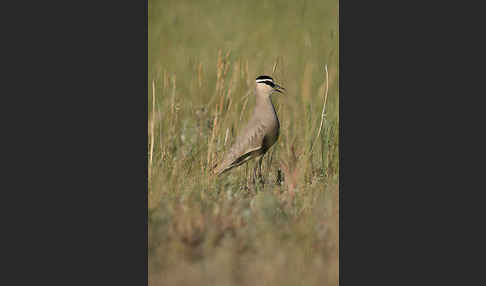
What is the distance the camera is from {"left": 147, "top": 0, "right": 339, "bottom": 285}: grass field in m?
5.91

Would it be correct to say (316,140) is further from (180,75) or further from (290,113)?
(180,75)

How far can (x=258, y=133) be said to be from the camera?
6.75m

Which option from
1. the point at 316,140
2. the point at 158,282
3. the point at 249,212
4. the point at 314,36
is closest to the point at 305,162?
the point at 316,140

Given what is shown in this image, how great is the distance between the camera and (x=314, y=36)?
21.7ft

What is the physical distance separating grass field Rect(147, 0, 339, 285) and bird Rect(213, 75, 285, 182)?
71 millimetres

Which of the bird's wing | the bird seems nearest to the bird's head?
the bird

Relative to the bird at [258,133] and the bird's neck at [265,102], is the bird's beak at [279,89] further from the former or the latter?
the bird's neck at [265,102]

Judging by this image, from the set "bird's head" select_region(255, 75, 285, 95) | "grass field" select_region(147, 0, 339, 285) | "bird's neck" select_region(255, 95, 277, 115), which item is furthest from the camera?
"bird's neck" select_region(255, 95, 277, 115)

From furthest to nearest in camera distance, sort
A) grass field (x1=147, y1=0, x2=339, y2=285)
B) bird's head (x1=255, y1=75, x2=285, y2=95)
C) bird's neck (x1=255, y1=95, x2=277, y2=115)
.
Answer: bird's neck (x1=255, y1=95, x2=277, y2=115)
bird's head (x1=255, y1=75, x2=285, y2=95)
grass field (x1=147, y1=0, x2=339, y2=285)

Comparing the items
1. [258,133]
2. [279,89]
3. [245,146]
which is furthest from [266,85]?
[245,146]

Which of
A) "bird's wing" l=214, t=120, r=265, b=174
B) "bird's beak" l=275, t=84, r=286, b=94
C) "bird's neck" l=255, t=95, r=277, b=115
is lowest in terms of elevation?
"bird's wing" l=214, t=120, r=265, b=174

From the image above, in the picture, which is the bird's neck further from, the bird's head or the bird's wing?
the bird's wing

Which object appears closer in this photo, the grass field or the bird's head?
the grass field

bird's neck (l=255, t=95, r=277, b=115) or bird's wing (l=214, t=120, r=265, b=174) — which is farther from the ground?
bird's neck (l=255, t=95, r=277, b=115)
